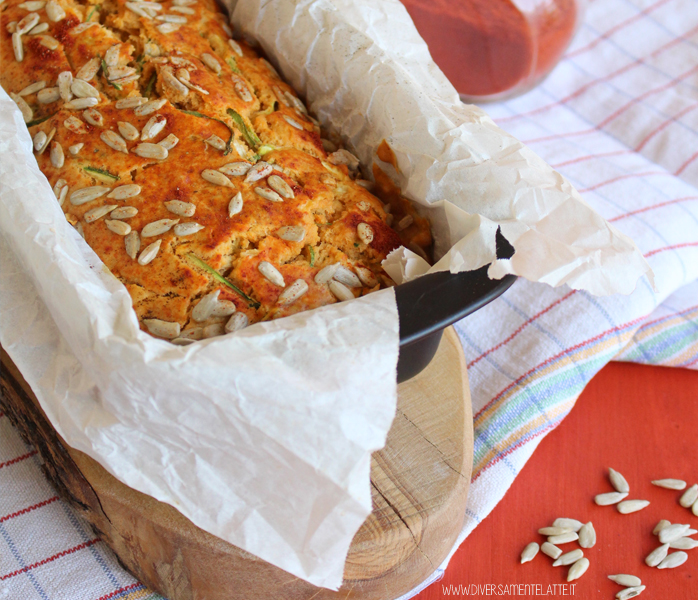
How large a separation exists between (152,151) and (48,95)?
27cm

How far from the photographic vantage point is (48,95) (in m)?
1.30

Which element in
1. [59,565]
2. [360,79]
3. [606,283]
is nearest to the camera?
[606,283]

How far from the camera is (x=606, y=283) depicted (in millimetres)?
1058

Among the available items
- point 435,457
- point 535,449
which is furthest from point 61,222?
point 535,449

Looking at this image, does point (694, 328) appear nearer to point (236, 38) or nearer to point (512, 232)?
point (512, 232)

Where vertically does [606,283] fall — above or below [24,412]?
above

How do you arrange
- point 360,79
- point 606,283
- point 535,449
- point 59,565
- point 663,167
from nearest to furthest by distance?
point 606,283
point 59,565
point 360,79
point 535,449
point 663,167

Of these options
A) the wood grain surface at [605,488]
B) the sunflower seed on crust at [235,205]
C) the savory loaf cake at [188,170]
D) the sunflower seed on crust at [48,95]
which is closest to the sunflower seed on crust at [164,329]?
the savory loaf cake at [188,170]

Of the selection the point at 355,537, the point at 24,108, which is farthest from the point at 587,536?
the point at 24,108

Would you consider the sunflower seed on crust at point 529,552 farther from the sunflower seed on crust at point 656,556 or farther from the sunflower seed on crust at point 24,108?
the sunflower seed on crust at point 24,108

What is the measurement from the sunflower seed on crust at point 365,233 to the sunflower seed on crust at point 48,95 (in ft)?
2.08

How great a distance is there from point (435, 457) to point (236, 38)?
103cm

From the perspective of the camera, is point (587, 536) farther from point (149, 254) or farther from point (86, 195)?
point (86, 195)

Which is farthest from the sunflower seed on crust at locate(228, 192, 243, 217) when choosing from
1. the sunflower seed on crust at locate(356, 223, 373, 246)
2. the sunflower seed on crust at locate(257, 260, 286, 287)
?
the sunflower seed on crust at locate(356, 223, 373, 246)
